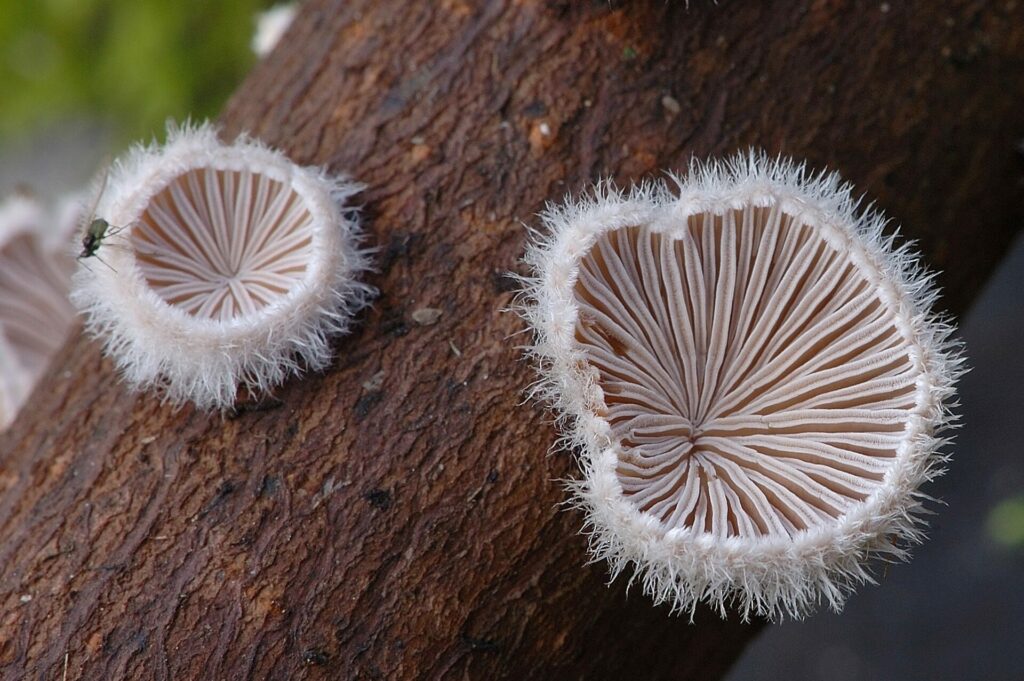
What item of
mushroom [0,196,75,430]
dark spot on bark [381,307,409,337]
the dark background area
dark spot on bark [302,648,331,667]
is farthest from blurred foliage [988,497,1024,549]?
mushroom [0,196,75,430]

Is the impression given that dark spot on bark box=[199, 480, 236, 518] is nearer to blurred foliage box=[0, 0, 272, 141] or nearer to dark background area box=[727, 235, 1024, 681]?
dark background area box=[727, 235, 1024, 681]

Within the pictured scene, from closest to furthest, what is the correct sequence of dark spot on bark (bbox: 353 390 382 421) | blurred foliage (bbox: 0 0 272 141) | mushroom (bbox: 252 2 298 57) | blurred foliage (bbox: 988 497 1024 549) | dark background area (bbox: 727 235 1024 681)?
1. dark spot on bark (bbox: 353 390 382 421)
2. mushroom (bbox: 252 2 298 57)
3. blurred foliage (bbox: 988 497 1024 549)
4. dark background area (bbox: 727 235 1024 681)
5. blurred foliage (bbox: 0 0 272 141)

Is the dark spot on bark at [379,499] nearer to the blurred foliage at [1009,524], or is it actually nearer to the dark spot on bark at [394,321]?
the dark spot on bark at [394,321]

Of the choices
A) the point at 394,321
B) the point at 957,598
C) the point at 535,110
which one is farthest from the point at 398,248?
the point at 957,598

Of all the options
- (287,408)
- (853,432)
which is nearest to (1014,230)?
(853,432)

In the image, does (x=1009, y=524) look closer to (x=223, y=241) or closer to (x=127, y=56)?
(x=223, y=241)

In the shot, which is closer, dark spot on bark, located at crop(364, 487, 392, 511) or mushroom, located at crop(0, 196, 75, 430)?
dark spot on bark, located at crop(364, 487, 392, 511)

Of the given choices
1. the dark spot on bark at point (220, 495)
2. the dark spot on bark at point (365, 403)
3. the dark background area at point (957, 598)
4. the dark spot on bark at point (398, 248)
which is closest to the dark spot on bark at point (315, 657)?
the dark spot on bark at point (220, 495)
